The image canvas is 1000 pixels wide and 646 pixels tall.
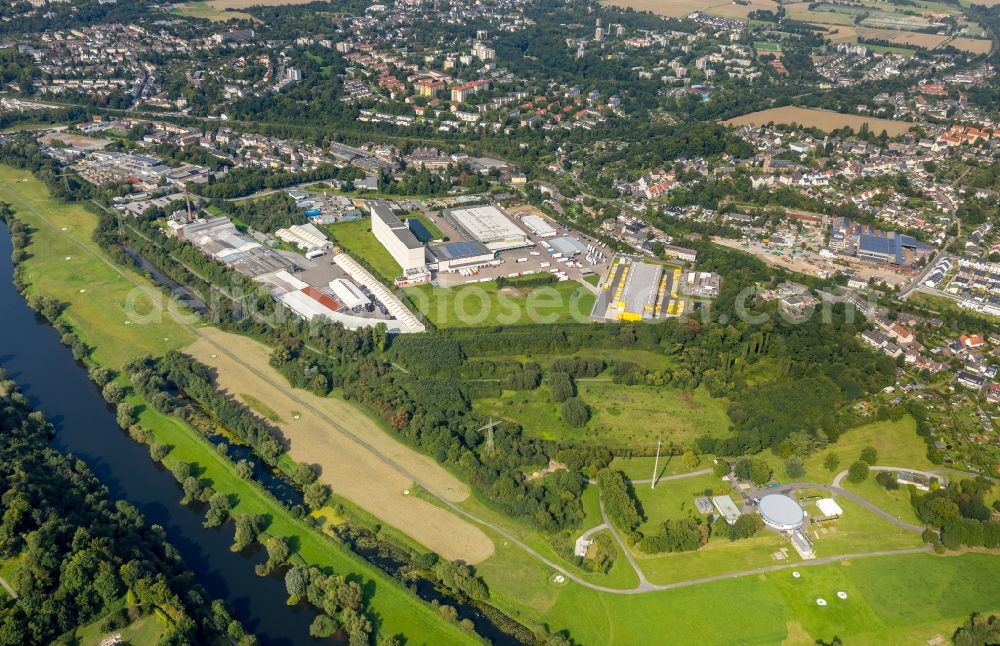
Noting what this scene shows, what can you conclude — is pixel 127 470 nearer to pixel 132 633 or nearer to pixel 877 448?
pixel 132 633

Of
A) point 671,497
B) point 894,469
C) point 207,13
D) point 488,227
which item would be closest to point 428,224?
point 488,227

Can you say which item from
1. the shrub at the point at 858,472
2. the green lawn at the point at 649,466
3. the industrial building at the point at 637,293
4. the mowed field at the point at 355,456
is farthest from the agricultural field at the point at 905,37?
the mowed field at the point at 355,456

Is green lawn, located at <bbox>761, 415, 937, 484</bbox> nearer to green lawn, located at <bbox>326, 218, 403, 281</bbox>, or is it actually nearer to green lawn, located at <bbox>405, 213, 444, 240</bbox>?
green lawn, located at <bbox>326, 218, 403, 281</bbox>

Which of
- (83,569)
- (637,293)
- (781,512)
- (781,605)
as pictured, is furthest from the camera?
(637,293)

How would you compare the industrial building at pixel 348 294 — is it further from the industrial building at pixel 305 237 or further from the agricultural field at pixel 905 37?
the agricultural field at pixel 905 37

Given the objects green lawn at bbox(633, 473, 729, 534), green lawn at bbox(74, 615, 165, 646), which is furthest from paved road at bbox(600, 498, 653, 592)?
green lawn at bbox(74, 615, 165, 646)

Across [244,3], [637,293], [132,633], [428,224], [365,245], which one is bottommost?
[132,633]
